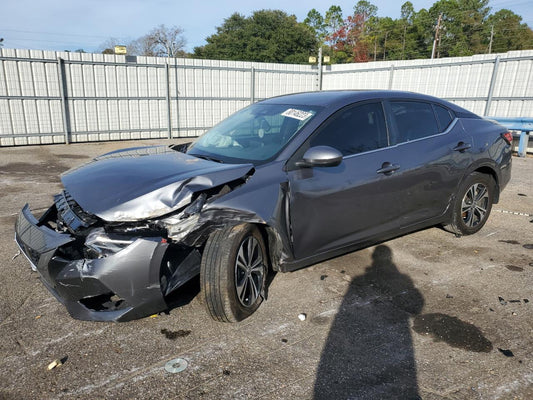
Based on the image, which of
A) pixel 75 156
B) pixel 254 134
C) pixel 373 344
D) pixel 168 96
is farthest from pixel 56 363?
pixel 168 96

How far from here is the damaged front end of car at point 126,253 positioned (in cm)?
256

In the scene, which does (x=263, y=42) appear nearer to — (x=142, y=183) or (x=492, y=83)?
(x=492, y=83)

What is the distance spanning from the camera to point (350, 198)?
3.45 m

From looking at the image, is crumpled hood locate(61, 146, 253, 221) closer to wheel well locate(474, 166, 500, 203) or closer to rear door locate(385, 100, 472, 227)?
rear door locate(385, 100, 472, 227)

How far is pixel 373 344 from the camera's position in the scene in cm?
279

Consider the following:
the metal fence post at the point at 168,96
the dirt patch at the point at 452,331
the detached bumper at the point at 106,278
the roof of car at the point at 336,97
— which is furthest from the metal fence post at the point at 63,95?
the dirt patch at the point at 452,331

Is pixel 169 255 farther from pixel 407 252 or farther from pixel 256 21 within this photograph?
pixel 256 21

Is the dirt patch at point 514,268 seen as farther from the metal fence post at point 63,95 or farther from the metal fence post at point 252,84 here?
the metal fence post at point 252,84

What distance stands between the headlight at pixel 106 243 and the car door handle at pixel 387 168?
2201 mm

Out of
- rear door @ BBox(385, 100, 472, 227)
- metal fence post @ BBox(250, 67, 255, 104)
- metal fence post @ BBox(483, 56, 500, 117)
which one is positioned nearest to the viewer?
rear door @ BBox(385, 100, 472, 227)

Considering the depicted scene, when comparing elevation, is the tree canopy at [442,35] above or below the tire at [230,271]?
above

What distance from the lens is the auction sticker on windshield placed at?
3.56m

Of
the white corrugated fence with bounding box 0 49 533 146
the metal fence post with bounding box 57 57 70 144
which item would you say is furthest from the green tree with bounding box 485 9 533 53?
the metal fence post with bounding box 57 57 70 144

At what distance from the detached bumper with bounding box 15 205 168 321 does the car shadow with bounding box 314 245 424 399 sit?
3.91ft
